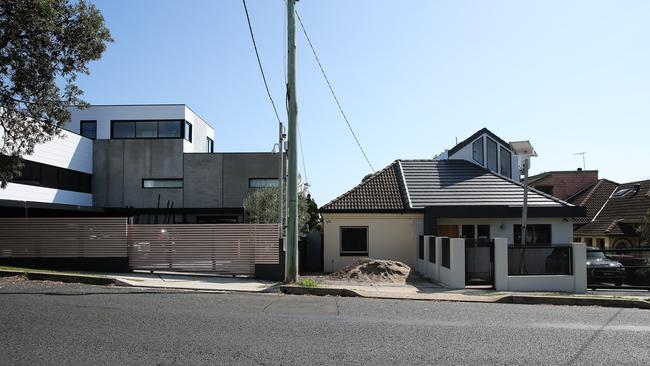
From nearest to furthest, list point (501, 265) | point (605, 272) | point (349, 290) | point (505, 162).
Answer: point (349, 290) < point (501, 265) < point (605, 272) < point (505, 162)

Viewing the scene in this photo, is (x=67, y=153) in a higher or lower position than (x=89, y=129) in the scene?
lower

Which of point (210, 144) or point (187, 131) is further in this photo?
point (210, 144)

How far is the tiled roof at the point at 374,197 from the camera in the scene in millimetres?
23344

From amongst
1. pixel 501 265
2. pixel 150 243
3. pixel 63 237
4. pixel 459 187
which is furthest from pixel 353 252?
pixel 63 237

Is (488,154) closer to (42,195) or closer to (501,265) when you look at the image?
(501,265)

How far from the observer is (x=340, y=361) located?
6.85 metres

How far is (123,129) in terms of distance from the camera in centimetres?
3300

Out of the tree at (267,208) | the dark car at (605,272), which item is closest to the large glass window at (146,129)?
the tree at (267,208)

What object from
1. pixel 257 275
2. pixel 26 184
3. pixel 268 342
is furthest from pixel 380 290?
pixel 26 184

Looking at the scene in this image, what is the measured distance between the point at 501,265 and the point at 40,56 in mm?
13854

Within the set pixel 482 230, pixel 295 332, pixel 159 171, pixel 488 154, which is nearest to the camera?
pixel 295 332

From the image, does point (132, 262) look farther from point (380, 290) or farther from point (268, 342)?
point (268, 342)

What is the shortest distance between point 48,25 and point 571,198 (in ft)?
139

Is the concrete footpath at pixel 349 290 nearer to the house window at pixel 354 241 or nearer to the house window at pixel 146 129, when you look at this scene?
the house window at pixel 354 241
